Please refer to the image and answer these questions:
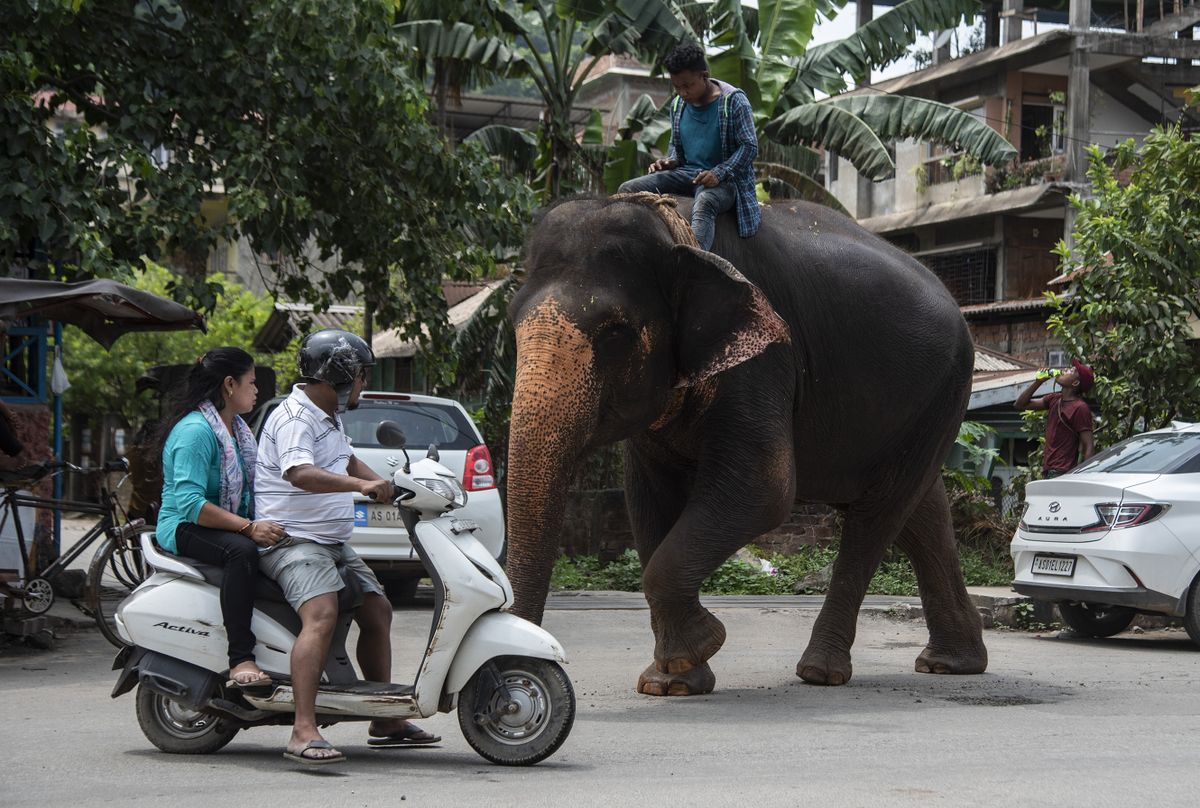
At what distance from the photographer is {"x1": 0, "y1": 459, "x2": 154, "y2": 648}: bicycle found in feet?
33.3

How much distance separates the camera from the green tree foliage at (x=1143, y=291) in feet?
49.2

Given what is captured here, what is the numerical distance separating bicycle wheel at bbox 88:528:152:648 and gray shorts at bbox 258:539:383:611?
4.39 m

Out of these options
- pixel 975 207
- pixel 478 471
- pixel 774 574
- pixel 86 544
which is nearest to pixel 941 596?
pixel 478 471

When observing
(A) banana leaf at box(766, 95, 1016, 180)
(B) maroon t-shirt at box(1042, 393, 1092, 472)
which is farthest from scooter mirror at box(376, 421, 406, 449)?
(A) banana leaf at box(766, 95, 1016, 180)

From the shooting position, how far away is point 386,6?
12703mm

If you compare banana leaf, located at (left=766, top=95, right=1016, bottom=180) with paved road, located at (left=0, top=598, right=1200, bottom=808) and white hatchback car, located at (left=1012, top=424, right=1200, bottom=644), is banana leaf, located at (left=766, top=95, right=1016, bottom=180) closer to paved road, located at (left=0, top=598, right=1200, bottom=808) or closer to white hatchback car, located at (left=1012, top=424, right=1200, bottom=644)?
white hatchback car, located at (left=1012, top=424, right=1200, bottom=644)

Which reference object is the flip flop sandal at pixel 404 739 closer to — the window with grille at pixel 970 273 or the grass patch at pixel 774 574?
the grass patch at pixel 774 574

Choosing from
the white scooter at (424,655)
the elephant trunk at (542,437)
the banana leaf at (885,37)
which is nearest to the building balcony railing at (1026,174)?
the banana leaf at (885,37)

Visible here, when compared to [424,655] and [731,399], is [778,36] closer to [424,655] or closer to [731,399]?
[731,399]

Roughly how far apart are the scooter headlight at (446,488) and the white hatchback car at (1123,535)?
6546 mm

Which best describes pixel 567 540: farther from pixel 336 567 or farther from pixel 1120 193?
pixel 336 567

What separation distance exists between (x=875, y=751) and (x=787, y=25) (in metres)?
13.7

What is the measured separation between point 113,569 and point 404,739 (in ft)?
18.3

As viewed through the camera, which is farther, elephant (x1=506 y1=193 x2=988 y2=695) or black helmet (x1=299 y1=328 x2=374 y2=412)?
elephant (x1=506 y1=193 x2=988 y2=695)
